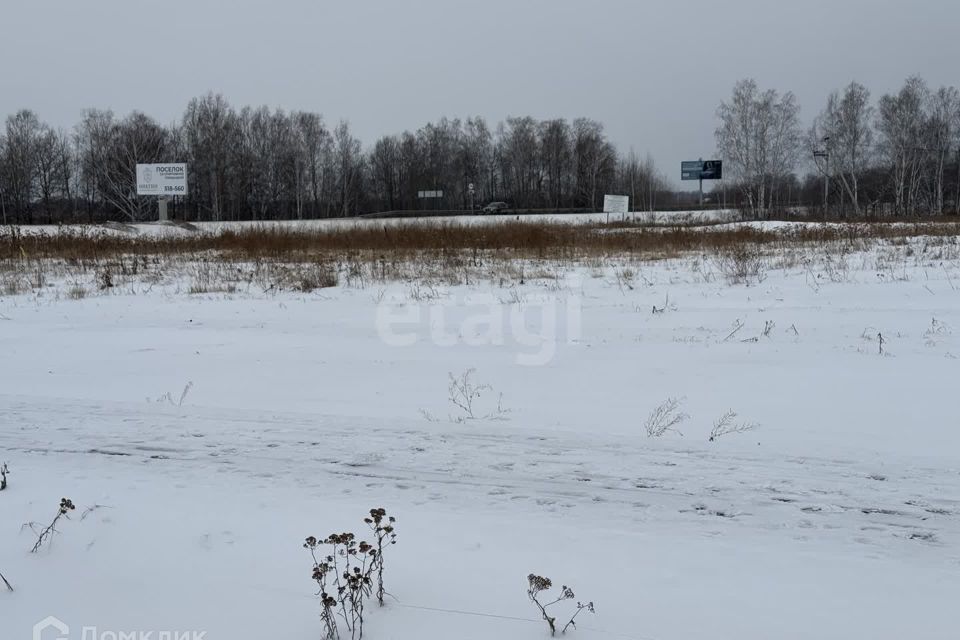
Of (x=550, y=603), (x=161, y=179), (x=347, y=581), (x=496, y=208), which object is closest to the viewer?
(x=550, y=603)

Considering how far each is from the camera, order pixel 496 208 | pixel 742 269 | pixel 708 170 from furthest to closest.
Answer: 1. pixel 496 208
2. pixel 708 170
3. pixel 742 269

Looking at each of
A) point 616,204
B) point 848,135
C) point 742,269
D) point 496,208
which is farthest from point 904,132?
point 742,269

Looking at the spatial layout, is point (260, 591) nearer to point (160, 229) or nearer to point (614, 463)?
point (614, 463)

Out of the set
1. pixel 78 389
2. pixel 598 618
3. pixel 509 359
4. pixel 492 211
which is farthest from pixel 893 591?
pixel 492 211

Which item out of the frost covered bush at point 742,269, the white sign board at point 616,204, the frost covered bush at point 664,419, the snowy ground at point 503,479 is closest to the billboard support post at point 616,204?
the white sign board at point 616,204

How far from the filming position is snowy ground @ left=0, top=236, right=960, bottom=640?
220cm

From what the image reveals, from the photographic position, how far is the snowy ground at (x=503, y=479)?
2201mm

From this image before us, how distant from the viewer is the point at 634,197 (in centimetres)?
7531

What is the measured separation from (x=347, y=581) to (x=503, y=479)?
3.39 feet

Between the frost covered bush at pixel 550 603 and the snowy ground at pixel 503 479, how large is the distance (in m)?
0.04

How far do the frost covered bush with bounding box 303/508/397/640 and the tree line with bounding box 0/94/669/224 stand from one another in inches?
2060

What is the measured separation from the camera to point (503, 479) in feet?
10.3

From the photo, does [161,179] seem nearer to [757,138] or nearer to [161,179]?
[161,179]

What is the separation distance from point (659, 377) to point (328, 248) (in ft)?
47.9
